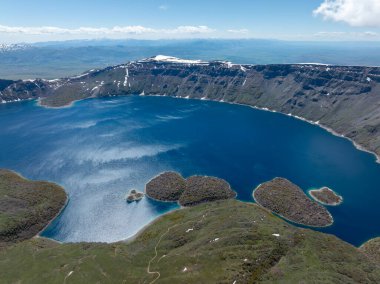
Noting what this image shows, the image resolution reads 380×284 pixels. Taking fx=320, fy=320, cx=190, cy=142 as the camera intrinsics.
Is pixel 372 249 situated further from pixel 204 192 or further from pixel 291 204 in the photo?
pixel 204 192

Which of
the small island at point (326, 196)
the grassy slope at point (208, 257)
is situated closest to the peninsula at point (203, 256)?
the grassy slope at point (208, 257)

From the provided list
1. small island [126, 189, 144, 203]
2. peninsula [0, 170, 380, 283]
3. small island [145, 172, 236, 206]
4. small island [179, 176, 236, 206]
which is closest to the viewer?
peninsula [0, 170, 380, 283]

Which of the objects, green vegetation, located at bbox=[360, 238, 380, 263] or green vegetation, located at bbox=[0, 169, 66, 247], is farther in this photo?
green vegetation, located at bbox=[0, 169, 66, 247]

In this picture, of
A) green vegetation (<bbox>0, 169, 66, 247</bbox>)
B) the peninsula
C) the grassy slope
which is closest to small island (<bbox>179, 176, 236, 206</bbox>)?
the peninsula

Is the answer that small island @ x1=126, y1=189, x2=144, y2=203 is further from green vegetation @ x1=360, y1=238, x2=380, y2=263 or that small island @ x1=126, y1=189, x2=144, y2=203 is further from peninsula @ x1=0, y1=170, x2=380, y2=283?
green vegetation @ x1=360, y1=238, x2=380, y2=263

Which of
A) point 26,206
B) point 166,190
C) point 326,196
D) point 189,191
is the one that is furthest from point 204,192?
point 26,206

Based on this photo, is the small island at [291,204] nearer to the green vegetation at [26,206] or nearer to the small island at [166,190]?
the small island at [166,190]
